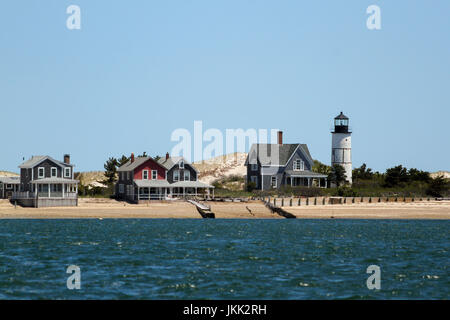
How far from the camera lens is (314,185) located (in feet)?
322

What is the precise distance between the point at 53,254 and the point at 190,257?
25.7 ft

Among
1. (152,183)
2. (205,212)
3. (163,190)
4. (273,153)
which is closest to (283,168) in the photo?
(273,153)

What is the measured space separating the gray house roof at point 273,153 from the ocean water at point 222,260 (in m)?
29.7

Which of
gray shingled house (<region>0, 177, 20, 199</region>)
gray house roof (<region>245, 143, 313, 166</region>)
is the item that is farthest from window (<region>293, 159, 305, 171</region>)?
gray shingled house (<region>0, 177, 20, 199</region>)

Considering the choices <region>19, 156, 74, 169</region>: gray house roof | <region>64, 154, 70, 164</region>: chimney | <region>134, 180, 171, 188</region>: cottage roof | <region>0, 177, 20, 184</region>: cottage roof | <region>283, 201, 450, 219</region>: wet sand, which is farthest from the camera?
<region>0, 177, 20, 184</region>: cottage roof

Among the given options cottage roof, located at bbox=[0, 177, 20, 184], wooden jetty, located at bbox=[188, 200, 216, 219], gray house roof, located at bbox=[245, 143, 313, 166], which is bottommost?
wooden jetty, located at bbox=[188, 200, 216, 219]

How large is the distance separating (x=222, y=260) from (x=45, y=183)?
43.6 meters

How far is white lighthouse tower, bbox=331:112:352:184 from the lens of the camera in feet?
327

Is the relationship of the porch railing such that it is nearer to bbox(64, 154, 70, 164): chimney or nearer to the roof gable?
bbox(64, 154, 70, 164): chimney

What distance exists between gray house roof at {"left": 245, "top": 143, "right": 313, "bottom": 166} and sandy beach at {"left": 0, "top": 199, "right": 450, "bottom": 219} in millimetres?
17647

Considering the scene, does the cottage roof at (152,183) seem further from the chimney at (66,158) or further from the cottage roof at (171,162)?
the chimney at (66,158)

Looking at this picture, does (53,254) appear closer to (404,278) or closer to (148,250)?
(148,250)
